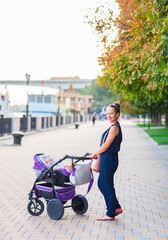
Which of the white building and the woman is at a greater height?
the white building

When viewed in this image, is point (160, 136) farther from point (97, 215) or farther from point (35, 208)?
point (35, 208)

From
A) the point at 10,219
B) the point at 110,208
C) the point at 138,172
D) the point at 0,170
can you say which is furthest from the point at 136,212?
the point at 0,170

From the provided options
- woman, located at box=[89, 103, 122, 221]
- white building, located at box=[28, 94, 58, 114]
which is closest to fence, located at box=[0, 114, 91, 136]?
woman, located at box=[89, 103, 122, 221]

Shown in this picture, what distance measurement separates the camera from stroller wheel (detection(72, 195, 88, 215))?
20.7ft

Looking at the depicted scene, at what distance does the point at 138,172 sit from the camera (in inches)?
441

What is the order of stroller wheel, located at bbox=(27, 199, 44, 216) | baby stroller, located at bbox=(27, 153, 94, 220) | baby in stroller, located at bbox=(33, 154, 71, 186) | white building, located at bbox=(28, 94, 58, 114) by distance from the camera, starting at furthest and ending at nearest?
1. white building, located at bbox=(28, 94, 58, 114)
2. stroller wheel, located at bbox=(27, 199, 44, 216)
3. baby in stroller, located at bbox=(33, 154, 71, 186)
4. baby stroller, located at bbox=(27, 153, 94, 220)

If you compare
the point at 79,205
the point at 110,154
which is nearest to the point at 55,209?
the point at 79,205

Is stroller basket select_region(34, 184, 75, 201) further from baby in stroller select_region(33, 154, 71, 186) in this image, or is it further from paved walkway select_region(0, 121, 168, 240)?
paved walkway select_region(0, 121, 168, 240)

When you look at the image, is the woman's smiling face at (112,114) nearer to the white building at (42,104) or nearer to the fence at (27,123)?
the fence at (27,123)

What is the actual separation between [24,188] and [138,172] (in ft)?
12.6

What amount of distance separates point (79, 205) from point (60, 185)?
1.58 ft

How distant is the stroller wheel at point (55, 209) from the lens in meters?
5.95

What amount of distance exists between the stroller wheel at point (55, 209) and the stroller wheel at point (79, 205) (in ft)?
1.50

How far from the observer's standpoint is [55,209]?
5.99 meters
